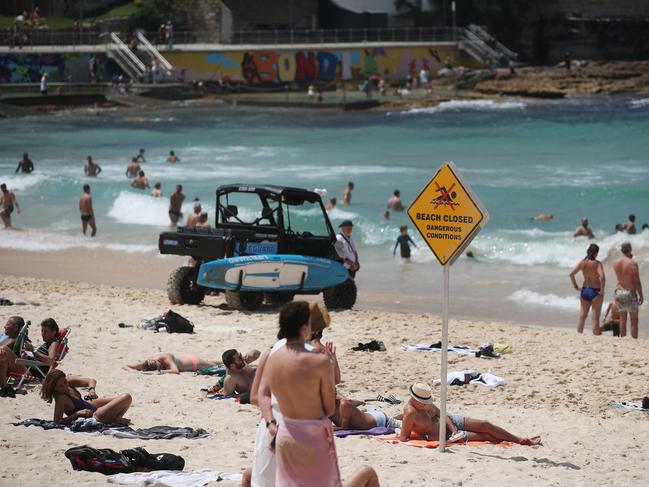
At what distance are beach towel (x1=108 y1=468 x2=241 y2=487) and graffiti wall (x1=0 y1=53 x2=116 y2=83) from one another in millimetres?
56087

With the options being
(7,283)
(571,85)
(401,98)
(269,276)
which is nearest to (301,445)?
(269,276)

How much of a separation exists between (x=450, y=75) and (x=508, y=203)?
37400 millimetres

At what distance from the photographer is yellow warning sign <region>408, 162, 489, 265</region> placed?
362 inches

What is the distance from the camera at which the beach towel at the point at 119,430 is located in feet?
31.9

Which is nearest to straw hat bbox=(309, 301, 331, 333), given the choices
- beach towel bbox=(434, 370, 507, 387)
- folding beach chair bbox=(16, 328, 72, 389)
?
folding beach chair bbox=(16, 328, 72, 389)

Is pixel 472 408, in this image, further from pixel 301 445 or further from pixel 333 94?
pixel 333 94

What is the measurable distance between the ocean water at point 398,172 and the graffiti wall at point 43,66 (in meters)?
4.51

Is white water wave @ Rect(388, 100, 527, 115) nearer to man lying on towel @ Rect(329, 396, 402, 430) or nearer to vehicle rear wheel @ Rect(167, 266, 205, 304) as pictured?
vehicle rear wheel @ Rect(167, 266, 205, 304)

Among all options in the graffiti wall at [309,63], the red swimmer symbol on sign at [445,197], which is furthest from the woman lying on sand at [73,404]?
the graffiti wall at [309,63]

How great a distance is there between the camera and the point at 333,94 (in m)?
69.2

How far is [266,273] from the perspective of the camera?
51.6 ft

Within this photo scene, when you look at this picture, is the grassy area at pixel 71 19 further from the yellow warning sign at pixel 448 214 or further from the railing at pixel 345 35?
the yellow warning sign at pixel 448 214

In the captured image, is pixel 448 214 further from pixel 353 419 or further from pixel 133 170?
pixel 133 170

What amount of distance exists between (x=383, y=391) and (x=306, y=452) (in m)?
5.76
